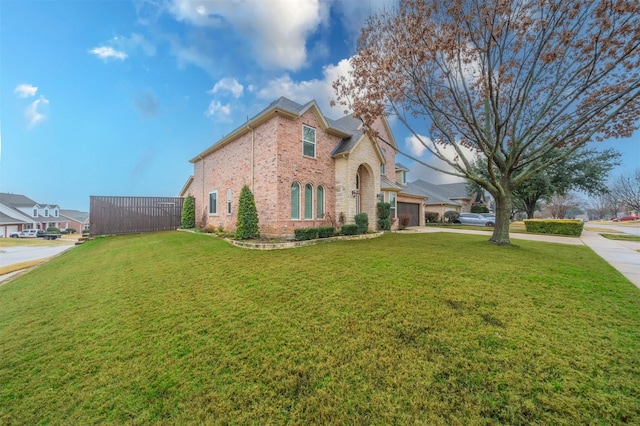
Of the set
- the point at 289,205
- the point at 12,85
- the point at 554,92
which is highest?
the point at 12,85

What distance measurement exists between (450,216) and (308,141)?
24.3m

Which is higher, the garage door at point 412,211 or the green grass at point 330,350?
the garage door at point 412,211

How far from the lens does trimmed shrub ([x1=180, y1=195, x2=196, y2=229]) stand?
18.8 metres

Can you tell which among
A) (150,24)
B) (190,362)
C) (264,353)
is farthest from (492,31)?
(150,24)

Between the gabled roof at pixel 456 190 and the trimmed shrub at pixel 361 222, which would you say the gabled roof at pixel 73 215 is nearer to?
the trimmed shrub at pixel 361 222

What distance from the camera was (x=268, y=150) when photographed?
11.4 m

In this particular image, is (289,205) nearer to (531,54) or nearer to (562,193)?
(531,54)

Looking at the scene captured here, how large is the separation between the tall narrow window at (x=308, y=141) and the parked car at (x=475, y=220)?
22772 mm

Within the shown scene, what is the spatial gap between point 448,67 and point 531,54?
264cm

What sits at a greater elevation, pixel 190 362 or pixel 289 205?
pixel 289 205

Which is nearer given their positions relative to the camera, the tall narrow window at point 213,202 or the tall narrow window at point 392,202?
the tall narrow window at point 213,202

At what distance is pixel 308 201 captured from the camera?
40.8 feet

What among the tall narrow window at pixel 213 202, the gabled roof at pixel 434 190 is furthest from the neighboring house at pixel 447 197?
the tall narrow window at pixel 213 202

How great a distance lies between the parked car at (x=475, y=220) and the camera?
25.1m
